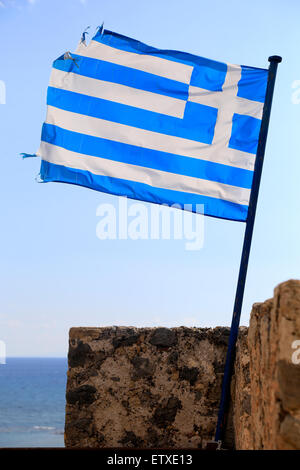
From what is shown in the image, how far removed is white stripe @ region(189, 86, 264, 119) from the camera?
14.8ft

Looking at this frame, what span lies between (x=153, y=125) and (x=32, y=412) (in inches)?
2877

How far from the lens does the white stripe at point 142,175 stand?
446 cm

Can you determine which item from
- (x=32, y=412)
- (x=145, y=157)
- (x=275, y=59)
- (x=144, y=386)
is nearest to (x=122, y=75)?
(x=145, y=157)

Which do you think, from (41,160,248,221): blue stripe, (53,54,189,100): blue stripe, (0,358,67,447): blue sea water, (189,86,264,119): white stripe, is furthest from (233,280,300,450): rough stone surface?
(0,358,67,447): blue sea water

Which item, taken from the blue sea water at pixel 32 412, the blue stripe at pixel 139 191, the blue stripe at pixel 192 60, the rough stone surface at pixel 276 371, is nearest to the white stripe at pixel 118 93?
the blue stripe at pixel 192 60

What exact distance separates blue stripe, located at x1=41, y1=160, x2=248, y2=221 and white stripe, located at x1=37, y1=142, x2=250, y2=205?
0.03 metres

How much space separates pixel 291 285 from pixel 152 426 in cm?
271

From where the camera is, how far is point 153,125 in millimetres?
4594

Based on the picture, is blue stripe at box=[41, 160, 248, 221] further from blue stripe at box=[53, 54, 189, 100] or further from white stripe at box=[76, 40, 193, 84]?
white stripe at box=[76, 40, 193, 84]

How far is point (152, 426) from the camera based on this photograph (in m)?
4.35

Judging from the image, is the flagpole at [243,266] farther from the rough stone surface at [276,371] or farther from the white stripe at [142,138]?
the rough stone surface at [276,371]
